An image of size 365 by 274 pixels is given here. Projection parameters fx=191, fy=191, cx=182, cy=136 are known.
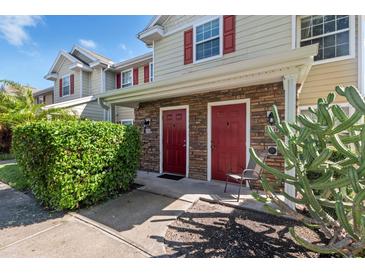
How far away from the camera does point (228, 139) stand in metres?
5.21

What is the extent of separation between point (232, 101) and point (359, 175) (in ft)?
11.8

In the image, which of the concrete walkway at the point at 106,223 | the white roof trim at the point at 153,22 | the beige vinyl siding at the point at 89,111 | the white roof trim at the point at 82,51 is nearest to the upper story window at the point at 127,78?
the white roof trim at the point at 82,51

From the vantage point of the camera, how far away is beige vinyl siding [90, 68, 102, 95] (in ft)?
40.4

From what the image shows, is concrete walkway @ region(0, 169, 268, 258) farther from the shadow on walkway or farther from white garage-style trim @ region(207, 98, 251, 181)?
white garage-style trim @ region(207, 98, 251, 181)

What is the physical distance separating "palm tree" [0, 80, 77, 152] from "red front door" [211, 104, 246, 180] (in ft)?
22.7

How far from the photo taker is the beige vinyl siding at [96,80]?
40.4 ft

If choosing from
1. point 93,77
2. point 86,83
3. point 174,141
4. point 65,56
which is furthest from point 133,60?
point 174,141

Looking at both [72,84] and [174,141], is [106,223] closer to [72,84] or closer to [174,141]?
[174,141]

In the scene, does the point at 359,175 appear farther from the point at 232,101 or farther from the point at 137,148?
the point at 137,148

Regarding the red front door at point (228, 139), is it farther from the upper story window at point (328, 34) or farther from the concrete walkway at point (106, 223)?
the upper story window at point (328, 34)

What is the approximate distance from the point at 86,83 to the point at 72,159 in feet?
36.6

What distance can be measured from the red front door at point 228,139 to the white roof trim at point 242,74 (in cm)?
102
